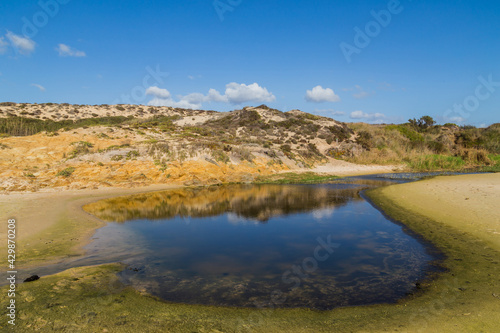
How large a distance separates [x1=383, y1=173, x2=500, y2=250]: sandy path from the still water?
2.19 meters

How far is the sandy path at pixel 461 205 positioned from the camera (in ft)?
36.0

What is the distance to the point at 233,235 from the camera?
1193 centimetres

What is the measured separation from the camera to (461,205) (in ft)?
47.1

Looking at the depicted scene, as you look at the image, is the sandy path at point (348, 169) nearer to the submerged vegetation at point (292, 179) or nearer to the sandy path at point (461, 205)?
the submerged vegetation at point (292, 179)

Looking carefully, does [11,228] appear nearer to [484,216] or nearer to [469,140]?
[484,216]

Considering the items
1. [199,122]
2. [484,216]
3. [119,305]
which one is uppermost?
[199,122]

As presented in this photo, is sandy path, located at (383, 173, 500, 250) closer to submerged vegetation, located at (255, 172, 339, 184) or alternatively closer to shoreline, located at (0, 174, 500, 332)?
shoreline, located at (0, 174, 500, 332)

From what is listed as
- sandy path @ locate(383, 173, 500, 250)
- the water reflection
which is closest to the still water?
the water reflection

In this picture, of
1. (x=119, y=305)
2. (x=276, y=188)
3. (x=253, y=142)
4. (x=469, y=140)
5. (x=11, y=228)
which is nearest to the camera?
(x=119, y=305)

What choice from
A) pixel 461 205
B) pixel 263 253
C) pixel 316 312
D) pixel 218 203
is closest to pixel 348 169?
pixel 461 205

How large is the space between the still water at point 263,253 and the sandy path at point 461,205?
7.19 feet

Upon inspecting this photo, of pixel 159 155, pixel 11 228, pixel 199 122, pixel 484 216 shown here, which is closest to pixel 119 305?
pixel 11 228

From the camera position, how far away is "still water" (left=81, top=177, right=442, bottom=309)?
22.4ft

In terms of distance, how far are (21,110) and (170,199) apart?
209 feet
